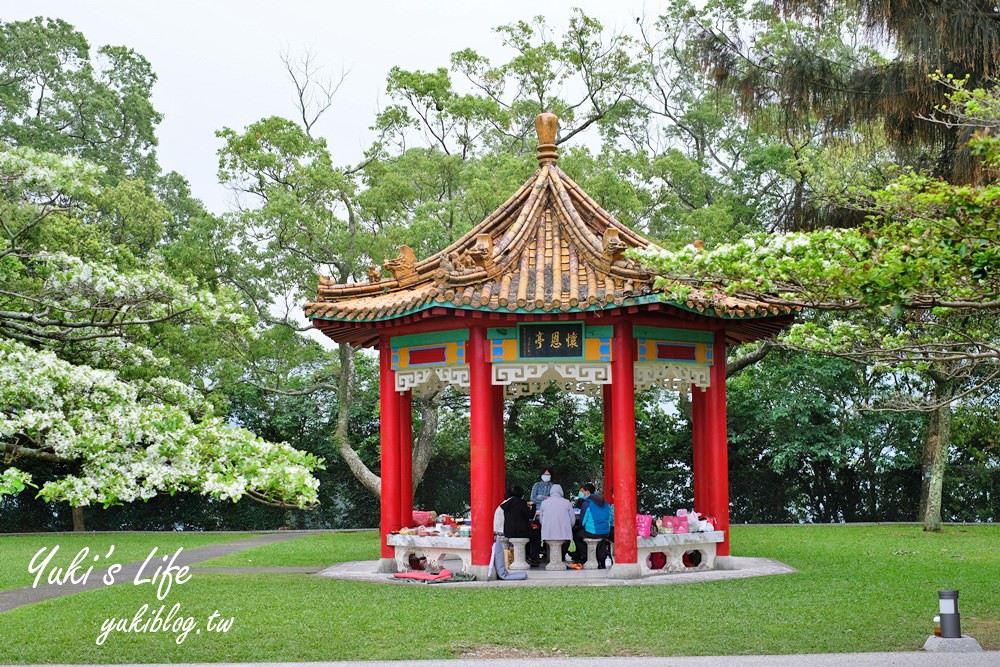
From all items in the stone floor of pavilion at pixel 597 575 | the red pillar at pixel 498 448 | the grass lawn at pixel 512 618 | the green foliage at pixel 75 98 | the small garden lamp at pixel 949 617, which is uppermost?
the green foliage at pixel 75 98

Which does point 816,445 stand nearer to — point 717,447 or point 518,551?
point 717,447

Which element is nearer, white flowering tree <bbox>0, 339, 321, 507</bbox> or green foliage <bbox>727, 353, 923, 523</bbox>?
white flowering tree <bbox>0, 339, 321, 507</bbox>

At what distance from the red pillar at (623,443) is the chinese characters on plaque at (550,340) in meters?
0.46

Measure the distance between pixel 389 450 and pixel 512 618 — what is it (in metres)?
4.92

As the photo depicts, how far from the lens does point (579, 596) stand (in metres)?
11.4

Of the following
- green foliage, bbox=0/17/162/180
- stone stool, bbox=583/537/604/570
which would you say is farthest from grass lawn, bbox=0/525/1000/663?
green foliage, bbox=0/17/162/180

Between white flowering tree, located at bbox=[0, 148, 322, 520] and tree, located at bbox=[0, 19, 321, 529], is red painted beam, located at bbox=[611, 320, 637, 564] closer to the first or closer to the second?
tree, located at bbox=[0, 19, 321, 529]

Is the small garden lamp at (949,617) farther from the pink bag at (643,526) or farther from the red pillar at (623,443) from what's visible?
the pink bag at (643,526)

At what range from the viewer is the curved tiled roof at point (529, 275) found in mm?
12531

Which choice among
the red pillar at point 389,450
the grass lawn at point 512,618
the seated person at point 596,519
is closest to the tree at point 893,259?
the grass lawn at point 512,618

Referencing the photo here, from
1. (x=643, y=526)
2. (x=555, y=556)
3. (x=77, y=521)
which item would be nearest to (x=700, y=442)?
(x=643, y=526)

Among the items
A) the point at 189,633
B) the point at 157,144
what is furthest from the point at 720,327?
the point at 157,144

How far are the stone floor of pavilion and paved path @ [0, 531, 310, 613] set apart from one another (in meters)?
1.18

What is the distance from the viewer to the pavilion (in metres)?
12.8
